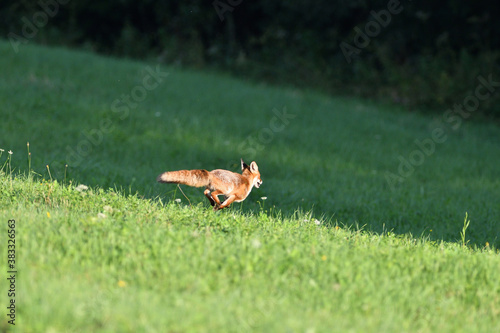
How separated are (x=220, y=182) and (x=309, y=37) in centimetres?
2127

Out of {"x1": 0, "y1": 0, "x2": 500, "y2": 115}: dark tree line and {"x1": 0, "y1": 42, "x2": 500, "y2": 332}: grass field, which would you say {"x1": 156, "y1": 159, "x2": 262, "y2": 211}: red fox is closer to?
{"x1": 0, "y1": 42, "x2": 500, "y2": 332}: grass field

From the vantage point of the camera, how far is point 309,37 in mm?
26531

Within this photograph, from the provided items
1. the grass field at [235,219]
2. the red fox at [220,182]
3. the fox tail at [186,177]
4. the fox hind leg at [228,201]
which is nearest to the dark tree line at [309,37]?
A: the grass field at [235,219]

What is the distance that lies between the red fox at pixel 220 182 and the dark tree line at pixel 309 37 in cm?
1582

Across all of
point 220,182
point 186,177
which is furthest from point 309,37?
point 186,177

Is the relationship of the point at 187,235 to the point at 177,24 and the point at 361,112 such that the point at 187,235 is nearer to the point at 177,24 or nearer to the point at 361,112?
the point at 361,112

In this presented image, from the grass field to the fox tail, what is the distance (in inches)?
17.4

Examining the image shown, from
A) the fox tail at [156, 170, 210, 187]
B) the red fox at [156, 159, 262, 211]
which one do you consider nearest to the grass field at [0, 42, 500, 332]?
the red fox at [156, 159, 262, 211]

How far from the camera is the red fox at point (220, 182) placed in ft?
19.9

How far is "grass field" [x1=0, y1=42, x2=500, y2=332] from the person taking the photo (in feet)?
14.3

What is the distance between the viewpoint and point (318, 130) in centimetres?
1534

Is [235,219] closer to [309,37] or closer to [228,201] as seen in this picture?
[228,201]

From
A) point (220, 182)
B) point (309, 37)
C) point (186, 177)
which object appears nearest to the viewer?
point (186, 177)

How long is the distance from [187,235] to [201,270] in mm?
700
